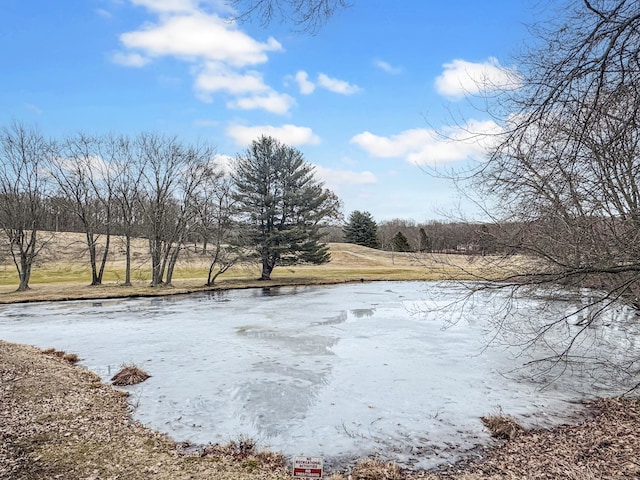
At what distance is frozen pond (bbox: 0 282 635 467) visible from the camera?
5129 mm

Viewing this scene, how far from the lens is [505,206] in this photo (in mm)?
5785

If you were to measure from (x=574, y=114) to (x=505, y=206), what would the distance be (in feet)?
9.24

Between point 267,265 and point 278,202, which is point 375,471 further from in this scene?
point 267,265

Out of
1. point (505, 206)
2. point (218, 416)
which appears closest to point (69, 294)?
point (218, 416)

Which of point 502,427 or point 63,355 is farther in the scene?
point 63,355

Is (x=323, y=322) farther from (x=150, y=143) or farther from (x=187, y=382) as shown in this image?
(x=150, y=143)

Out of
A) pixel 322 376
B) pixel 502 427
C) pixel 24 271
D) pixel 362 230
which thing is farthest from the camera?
pixel 362 230

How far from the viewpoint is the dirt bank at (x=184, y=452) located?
3.90m

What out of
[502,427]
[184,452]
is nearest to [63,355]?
[184,452]

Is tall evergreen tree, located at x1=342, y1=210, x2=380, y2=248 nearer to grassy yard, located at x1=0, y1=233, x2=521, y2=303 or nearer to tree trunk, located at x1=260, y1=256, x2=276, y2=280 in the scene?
grassy yard, located at x1=0, y1=233, x2=521, y2=303

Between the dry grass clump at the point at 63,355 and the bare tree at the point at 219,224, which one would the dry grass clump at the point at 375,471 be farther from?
the bare tree at the point at 219,224

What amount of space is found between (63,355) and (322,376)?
18.4ft

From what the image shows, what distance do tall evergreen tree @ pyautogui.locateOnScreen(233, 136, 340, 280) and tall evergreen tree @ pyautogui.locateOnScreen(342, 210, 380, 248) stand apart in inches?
1020

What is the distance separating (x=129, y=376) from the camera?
718cm
